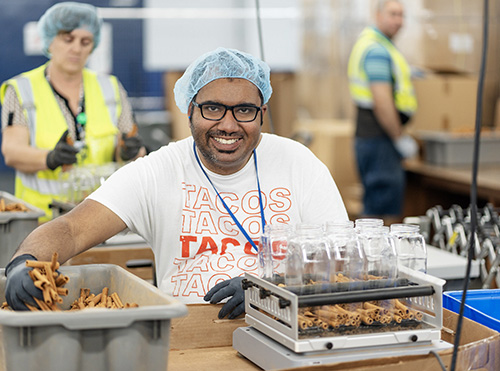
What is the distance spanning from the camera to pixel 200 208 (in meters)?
2.30

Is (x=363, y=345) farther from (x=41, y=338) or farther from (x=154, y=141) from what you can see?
(x=154, y=141)

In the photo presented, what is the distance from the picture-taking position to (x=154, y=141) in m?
7.22

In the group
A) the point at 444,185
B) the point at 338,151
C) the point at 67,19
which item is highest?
the point at 67,19

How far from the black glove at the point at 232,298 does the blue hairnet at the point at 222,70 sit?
595 millimetres

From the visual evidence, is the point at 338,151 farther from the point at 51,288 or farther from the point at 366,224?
the point at 51,288

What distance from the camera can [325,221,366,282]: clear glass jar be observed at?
1801 millimetres

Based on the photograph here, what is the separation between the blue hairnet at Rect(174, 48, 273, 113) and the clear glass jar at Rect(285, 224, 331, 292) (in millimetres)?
633

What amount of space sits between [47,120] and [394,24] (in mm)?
2848

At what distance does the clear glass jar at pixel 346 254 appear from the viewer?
5.91 feet

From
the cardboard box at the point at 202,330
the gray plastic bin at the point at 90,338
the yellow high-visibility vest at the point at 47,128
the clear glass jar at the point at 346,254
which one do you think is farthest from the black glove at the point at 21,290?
the yellow high-visibility vest at the point at 47,128

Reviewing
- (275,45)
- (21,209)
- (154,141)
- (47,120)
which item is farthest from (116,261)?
(275,45)

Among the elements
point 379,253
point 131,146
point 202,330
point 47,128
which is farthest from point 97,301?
point 47,128

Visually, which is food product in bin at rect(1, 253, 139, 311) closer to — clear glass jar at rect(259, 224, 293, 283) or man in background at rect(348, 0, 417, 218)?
→ clear glass jar at rect(259, 224, 293, 283)

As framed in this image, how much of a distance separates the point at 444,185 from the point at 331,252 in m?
3.85
